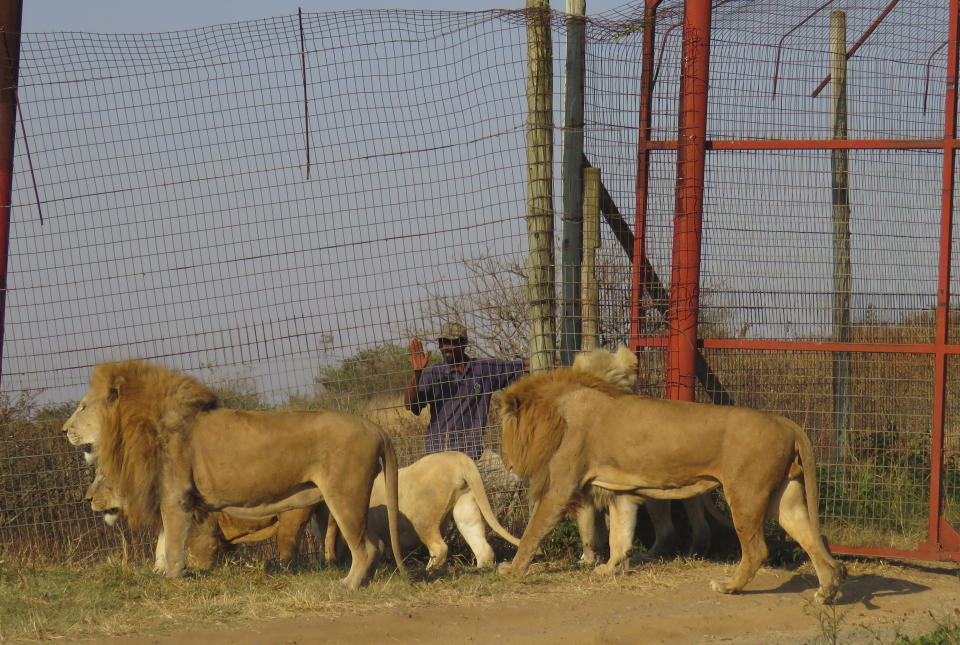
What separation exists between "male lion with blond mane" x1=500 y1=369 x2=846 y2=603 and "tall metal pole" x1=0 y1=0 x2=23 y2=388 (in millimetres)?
3887

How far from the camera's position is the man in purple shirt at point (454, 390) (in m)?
8.40

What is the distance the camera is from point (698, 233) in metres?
7.89

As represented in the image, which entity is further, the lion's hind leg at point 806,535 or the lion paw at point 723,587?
the lion paw at point 723,587

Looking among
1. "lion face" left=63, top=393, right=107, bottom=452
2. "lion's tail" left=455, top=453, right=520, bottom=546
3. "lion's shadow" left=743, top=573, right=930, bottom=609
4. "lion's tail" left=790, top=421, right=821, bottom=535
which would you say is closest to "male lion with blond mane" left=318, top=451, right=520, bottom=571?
"lion's tail" left=455, top=453, right=520, bottom=546

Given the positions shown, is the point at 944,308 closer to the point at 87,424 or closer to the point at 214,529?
the point at 214,529

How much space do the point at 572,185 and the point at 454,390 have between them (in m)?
1.93

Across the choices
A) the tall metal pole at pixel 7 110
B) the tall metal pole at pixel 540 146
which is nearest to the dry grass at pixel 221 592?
the tall metal pole at pixel 7 110

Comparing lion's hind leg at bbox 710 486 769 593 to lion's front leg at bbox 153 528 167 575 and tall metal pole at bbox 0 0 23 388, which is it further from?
tall metal pole at bbox 0 0 23 388

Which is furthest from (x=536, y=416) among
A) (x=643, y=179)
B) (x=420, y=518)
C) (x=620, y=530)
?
(x=643, y=179)

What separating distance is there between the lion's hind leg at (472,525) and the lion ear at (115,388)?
8.21 feet

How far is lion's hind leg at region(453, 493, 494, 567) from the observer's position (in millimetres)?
7594

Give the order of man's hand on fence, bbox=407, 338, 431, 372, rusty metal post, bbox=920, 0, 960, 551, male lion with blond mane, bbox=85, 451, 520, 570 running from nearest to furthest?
male lion with blond mane, bbox=85, 451, 520, 570 → rusty metal post, bbox=920, 0, 960, 551 → man's hand on fence, bbox=407, 338, 431, 372

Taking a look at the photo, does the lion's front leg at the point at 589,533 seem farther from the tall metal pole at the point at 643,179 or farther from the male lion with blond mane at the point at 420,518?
the tall metal pole at the point at 643,179

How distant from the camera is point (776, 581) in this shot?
699 centimetres
